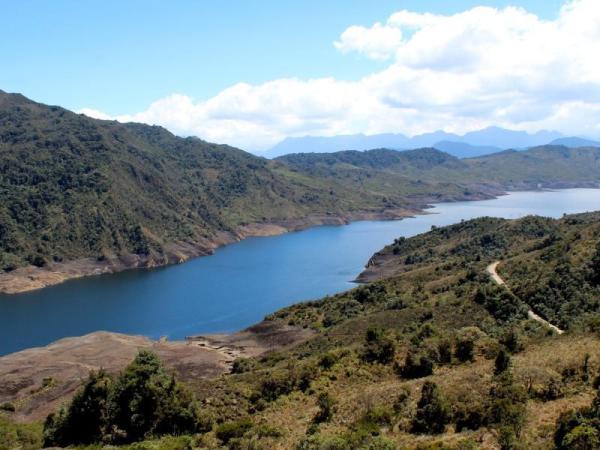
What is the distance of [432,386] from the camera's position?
101 feet

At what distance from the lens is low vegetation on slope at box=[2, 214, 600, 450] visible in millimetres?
25875

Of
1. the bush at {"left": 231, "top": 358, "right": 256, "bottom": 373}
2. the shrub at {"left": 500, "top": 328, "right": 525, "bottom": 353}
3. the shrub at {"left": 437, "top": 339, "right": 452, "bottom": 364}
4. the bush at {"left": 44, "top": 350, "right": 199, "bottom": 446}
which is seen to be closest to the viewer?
the bush at {"left": 44, "top": 350, "right": 199, "bottom": 446}

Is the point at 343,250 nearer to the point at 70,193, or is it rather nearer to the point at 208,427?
the point at 70,193

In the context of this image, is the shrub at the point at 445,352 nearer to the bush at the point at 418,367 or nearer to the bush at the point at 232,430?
the bush at the point at 418,367

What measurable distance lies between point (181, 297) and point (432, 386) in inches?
3737

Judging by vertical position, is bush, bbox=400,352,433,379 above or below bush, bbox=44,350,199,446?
above

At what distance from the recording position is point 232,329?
3812 inches

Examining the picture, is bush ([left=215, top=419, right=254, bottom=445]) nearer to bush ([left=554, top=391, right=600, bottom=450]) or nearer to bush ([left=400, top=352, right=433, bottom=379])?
bush ([left=400, top=352, right=433, bottom=379])

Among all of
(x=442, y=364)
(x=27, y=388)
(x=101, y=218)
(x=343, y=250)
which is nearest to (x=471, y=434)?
(x=442, y=364)

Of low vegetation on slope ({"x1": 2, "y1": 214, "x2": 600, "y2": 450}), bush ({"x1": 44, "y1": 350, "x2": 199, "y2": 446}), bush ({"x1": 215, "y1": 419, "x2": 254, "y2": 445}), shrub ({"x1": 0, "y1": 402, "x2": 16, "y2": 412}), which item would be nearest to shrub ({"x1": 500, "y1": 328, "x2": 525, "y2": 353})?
low vegetation on slope ({"x1": 2, "y1": 214, "x2": 600, "y2": 450})

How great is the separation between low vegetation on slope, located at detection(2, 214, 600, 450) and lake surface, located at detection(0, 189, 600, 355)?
3610cm

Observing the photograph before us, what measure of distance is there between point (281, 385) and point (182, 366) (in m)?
34.3

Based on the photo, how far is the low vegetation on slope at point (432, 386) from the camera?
84.9 feet

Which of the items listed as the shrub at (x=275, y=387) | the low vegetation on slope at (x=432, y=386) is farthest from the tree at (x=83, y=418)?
the shrub at (x=275, y=387)
